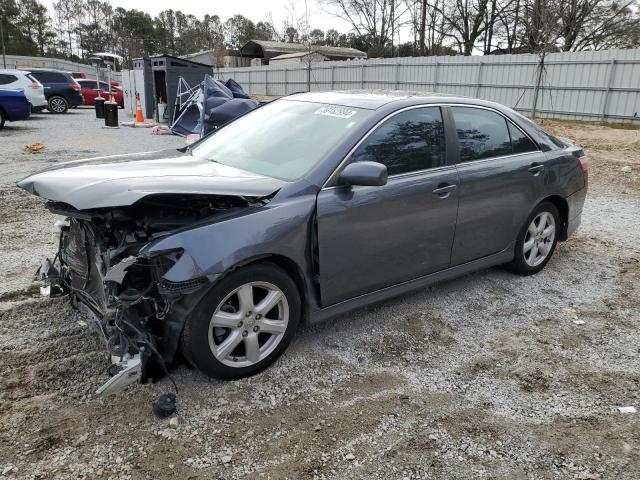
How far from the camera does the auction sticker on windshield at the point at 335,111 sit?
12.2 feet

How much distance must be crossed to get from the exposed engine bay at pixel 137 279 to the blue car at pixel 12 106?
50.1 feet

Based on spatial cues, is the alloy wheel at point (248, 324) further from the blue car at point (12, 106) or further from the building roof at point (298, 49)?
the building roof at point (298, 49)

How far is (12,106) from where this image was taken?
15.9 metres

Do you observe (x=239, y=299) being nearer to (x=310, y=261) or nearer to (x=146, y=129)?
(x=310, y=261)

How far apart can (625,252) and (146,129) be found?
50.6 feet

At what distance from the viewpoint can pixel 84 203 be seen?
270 centimetres

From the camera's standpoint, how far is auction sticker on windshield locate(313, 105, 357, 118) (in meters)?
3.72

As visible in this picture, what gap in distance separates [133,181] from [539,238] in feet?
12.2

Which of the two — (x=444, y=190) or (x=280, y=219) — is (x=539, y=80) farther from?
(x=280, y=219)

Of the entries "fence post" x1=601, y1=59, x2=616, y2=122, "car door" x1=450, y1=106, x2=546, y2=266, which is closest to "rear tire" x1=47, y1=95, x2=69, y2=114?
"fence post" x1=601, y1=59, x2=616, y2=122

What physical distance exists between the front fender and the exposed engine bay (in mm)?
53

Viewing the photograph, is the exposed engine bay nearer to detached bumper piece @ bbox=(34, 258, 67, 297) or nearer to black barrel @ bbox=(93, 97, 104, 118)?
detached bumper piece @ bbox=(34, 258, 67, 297)

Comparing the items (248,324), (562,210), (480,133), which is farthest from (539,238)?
(248,324)

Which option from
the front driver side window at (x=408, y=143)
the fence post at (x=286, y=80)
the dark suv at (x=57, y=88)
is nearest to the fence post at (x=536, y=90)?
the front driver side window at (x=408, y=143)
